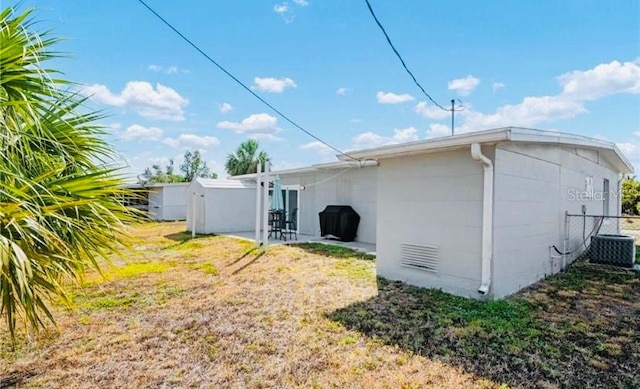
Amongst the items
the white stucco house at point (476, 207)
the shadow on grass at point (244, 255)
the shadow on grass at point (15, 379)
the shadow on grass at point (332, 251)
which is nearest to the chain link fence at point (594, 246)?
the white stucco house at point (476, 207)

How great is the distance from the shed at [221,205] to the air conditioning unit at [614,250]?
12.3 m

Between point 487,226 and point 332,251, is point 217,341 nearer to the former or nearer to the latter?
point 487,226

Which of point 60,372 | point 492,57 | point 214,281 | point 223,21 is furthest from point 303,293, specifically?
point 492,57

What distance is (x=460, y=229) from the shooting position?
5.59m

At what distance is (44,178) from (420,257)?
5.39 metres

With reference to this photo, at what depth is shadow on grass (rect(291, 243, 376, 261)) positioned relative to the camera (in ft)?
29.1

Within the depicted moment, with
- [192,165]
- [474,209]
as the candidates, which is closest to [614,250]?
[474,209]

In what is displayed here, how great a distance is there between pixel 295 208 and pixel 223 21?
840 cm

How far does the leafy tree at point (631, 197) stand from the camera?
65.2 feet

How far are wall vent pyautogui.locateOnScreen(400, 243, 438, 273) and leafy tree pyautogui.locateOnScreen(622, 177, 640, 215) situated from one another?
2043 cm

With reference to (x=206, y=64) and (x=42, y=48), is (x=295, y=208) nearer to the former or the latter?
(x=206, y=64)

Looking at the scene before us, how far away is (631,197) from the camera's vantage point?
19.9 m

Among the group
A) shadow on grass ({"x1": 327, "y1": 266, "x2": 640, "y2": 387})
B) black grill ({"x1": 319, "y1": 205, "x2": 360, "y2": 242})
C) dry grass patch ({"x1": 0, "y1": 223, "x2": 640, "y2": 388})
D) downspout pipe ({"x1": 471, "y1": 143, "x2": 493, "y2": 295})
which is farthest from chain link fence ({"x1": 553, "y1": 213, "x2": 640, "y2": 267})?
black grill ({"x1": 319, "y1": 205, "x2": 360, "y2": 242})

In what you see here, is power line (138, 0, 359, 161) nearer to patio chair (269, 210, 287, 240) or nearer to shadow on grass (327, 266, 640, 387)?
shadow on grass (327, 266, 640, 387)
